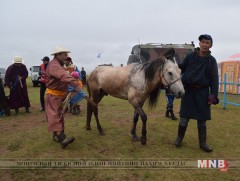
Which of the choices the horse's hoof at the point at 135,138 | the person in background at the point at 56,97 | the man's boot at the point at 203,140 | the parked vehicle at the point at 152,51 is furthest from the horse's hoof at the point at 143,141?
the parked vehicle at the point at 152,51

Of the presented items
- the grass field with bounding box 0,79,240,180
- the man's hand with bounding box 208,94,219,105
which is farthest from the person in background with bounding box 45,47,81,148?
the man's hand with bounding box 208,94,219,105

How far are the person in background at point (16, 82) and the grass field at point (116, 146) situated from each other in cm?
97

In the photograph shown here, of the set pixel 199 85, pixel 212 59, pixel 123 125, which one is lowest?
pixel 123 125

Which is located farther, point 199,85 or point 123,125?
point 123,125

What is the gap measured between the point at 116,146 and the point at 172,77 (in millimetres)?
1750

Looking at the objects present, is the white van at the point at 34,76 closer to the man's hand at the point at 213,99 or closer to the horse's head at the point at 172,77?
the horse's head at the point at 172,77

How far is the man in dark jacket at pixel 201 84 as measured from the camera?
173 inches

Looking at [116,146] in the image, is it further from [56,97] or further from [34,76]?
[34,76]

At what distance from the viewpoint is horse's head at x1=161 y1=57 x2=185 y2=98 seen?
434 cm

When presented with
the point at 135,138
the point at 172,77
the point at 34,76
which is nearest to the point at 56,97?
the point at 135,138

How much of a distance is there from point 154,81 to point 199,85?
2.73ft

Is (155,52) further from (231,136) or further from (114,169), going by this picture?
(114,169)

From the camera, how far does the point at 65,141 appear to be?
15.0ft

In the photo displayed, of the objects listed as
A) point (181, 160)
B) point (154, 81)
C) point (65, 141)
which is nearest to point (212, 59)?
point (154, 81)
